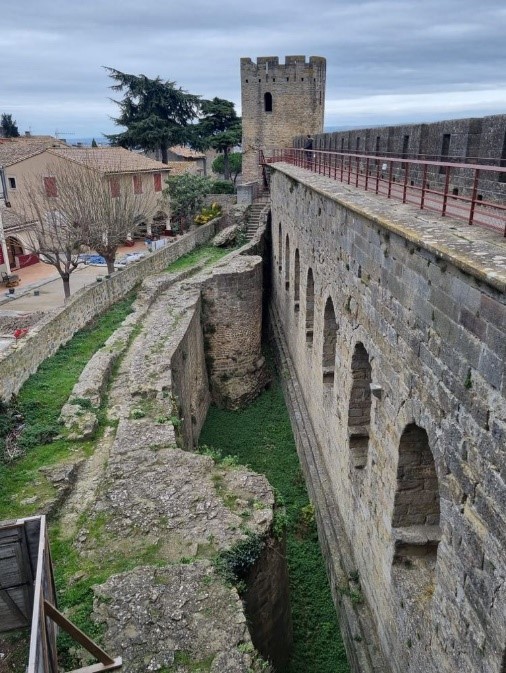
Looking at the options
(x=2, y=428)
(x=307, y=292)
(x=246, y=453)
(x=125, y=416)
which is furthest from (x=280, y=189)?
(x=2, y=428)

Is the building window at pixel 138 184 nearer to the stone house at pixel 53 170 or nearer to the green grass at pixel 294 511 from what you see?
the stone house at pixel 53 170

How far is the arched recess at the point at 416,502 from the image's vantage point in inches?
218

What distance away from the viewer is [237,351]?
16.2m

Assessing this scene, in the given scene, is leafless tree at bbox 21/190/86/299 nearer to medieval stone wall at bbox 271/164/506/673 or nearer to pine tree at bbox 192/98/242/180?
medieval stone wall at bbox 271/164/506/673

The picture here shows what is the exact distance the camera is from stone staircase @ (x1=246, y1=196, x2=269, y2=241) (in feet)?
78.2

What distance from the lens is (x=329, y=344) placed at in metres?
9.84

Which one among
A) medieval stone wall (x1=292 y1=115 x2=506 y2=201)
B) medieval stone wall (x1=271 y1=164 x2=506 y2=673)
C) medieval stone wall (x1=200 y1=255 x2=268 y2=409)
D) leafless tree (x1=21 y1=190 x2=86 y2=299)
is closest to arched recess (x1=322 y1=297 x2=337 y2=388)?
medieval stone wall (x1=271 y1=164 x2=506 y2=673)

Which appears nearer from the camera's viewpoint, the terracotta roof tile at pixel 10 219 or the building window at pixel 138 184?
the terracotta roof tile at pixel 10 219

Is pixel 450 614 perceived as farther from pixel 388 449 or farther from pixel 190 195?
pixel 190 195

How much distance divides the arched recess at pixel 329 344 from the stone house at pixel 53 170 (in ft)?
66.2

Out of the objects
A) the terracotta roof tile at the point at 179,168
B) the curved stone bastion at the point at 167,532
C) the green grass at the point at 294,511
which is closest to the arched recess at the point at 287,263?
the green grass at the point at 294,511

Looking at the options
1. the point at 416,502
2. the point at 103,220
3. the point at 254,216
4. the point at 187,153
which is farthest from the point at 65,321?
the point at 187,153

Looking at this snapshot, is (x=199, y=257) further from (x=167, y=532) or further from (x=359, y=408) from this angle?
(x=167, y=532)

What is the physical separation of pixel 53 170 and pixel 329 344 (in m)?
22.8
